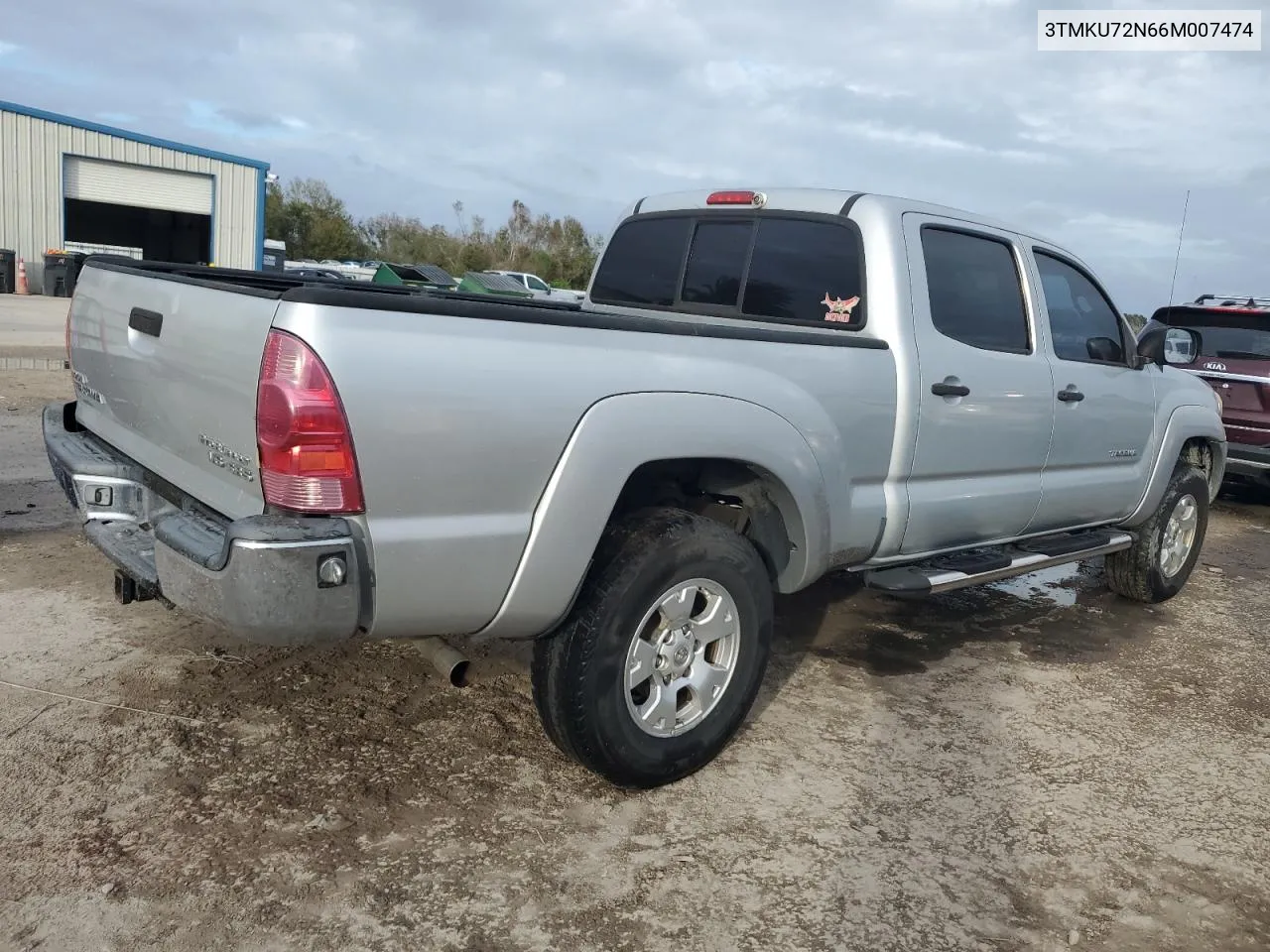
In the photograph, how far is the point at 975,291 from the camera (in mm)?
4406

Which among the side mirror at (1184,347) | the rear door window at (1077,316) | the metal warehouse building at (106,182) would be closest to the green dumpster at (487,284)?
the metal warehouse building at (106,182)

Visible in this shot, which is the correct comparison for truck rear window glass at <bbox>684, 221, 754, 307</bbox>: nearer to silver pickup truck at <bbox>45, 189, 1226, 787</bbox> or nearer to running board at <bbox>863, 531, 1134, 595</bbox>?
silver pickup truck at <bbox>45, 189, 1226, 787</bbox>

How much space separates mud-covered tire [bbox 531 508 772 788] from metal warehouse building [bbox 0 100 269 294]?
2533 cm

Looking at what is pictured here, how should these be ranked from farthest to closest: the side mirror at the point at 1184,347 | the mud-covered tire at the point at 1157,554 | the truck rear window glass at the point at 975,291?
the side mirror at the point at 1184,347 → the mud-covered tire at the point at 1157,554 → the truck rear window glass at the point at 975,291

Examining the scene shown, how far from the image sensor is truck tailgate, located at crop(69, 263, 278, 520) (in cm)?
268

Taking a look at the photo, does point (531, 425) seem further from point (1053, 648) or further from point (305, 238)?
point (305, 238)

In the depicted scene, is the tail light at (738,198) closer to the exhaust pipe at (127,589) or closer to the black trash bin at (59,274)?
the exhaust pipe at (127,589)

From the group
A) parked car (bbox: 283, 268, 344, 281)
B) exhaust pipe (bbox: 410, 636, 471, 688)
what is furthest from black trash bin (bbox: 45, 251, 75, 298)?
exhaust pipe (bbox: 410, 636, 471, 688)

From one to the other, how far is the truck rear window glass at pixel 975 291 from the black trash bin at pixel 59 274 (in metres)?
25.7

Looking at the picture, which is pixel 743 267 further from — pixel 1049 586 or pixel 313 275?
pixel 313 275

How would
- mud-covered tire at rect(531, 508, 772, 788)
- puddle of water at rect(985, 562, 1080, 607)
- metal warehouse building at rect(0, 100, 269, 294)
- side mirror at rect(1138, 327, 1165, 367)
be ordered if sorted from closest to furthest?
mud-covered tire at rect(531, 508, 772, 788) < side mirror at rect(1138, 327, 1165, 367) < puddle of water at rect(985, 562, 1080, 607) < metal warehouse building at rect(0, 100, 269, 294)

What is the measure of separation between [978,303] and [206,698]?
3.41 m

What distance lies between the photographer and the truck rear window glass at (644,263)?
15.7 feet

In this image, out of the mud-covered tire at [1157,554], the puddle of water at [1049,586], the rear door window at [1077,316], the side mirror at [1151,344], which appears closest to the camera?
the rear door window at [1077,316]
